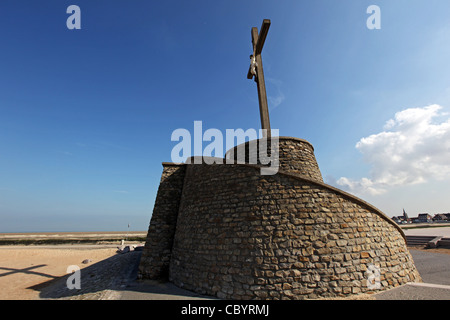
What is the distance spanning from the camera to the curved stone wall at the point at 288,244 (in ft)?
19.5

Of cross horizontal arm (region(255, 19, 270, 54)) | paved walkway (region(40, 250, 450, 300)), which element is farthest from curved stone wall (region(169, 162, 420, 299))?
cross horizontal arm (region(255, 19, 270, 54))

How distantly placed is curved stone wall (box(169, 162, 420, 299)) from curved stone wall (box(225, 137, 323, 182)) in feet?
6.90

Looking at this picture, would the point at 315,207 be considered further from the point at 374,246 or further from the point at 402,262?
the point at 402,262

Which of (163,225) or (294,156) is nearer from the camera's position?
(294,156)

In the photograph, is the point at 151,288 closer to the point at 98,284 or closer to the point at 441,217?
the point at 98,284

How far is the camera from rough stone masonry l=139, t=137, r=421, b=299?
5953mm

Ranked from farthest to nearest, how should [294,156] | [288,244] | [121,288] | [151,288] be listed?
1. [294,156]
2. [121,288]
3. [151,288]
4. [288,244]

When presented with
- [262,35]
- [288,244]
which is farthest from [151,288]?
[262,35]

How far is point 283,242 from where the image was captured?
6297mm

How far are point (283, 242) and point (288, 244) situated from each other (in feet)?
0.54

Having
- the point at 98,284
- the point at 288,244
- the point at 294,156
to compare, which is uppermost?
the point at 294,156
